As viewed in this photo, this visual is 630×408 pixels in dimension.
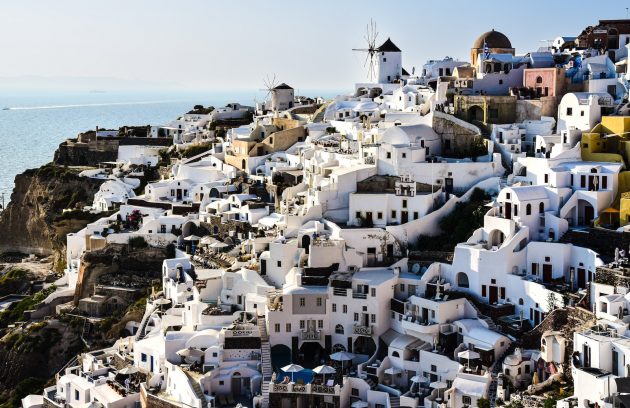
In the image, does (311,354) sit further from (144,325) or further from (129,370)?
(144,325)

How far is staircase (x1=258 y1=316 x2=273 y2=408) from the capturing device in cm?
2541

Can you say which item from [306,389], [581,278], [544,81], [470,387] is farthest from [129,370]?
[544,81]

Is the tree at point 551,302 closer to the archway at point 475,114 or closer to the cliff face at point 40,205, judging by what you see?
the archway at point 475,114

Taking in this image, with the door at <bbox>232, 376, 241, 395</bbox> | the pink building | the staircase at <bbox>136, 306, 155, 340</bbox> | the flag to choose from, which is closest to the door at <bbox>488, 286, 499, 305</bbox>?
the door at <bbox>232, 376, 241, 395</bbox>

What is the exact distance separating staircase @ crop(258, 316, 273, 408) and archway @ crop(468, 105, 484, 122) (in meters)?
11.5

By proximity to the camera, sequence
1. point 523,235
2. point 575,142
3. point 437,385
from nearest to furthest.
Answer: point 437,385 < point 523,235 < point 575,142

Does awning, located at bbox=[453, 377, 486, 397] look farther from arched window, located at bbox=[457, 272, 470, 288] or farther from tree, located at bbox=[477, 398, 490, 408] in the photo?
arched window, located at bbox=[457, 272, 470, 288]

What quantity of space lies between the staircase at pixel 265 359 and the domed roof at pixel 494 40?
1798cm

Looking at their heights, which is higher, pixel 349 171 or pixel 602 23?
pixel 602 23

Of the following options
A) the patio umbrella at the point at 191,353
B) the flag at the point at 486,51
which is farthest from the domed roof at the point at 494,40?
the patio umbrella at the point at 191,353

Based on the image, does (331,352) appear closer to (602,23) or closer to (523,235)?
(523,235)

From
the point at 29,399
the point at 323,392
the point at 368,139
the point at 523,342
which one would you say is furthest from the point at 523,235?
the point at 29,399

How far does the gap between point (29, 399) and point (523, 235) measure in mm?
16232

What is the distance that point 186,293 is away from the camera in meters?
30.9
